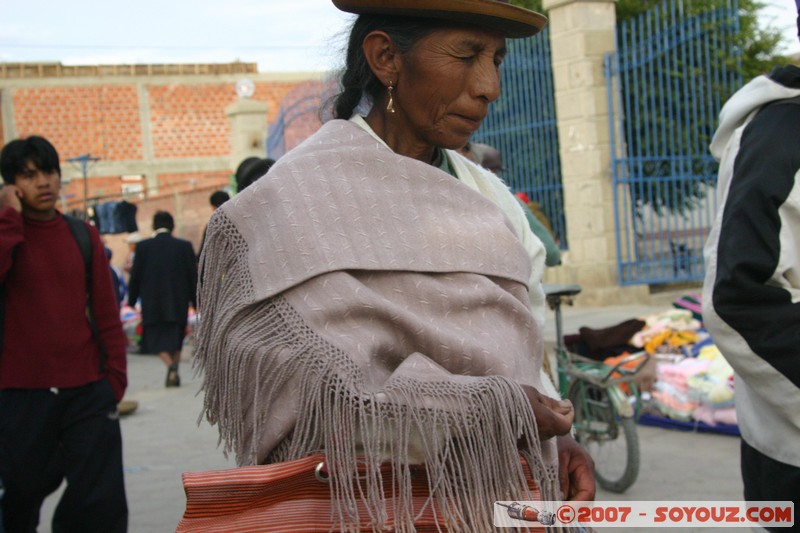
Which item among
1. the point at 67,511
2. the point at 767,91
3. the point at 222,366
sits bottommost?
the point at 67,511

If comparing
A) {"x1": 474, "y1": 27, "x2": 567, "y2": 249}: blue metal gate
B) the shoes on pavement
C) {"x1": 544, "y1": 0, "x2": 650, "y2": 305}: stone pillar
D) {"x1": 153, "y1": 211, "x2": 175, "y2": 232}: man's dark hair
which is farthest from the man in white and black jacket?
{"x1": 474, "y1": 27, "x2": 567, "y2": 249}: blue metal gate

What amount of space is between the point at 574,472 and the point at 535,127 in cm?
1108

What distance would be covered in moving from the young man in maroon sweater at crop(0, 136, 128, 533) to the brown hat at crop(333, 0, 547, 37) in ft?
7.75

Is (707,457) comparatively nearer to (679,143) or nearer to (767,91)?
(767,91)

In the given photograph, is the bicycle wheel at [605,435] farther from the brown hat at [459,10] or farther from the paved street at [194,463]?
the brown hat at [459,10]

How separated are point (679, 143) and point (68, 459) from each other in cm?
966

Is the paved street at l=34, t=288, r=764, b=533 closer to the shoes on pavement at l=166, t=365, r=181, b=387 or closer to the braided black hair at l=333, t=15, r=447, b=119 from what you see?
the shoes on pavement at l=166, t=365, r=181, b=387

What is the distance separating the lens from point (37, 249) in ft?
12.9

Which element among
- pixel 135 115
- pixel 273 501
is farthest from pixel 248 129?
pixel 135 115

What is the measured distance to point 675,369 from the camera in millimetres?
6863

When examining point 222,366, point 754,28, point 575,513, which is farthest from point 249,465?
point 754,28

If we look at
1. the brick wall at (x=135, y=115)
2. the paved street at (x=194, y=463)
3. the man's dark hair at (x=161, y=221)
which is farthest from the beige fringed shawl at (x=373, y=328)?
the brick wall at (x=135, y=115)

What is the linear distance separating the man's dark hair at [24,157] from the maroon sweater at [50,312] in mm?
215

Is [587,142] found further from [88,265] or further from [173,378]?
[88,265]
